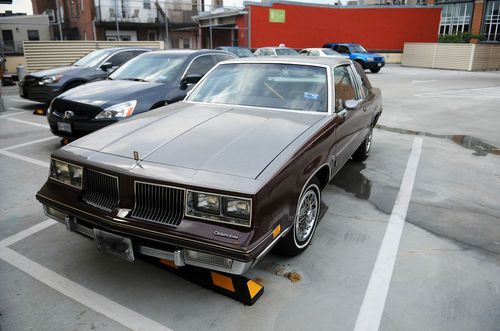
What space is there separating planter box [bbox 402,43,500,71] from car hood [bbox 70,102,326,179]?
2848 centimetres

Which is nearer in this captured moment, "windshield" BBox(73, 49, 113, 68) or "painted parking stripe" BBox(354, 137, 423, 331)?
"painted parking stripe" BBox(354, 137, 423, 331)

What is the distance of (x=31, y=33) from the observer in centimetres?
2775

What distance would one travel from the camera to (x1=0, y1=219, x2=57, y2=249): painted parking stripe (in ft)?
12.2

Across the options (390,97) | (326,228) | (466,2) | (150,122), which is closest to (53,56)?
(390,97)

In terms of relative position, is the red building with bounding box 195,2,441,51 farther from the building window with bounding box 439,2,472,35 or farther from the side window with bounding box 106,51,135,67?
the side window with bounding box 106,51,135,67

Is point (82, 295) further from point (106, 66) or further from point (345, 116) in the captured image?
point (106, 66)

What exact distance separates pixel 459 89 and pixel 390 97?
4.46 meters

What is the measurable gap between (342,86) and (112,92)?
3558 millimetres

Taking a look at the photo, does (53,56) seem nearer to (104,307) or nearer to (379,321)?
(104,307)

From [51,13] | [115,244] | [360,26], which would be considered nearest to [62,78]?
[115,244]

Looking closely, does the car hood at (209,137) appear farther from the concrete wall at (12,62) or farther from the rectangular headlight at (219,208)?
the concrete wall at (12,62)

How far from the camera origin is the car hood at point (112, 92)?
5867mm

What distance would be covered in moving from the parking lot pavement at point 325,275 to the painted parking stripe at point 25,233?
0.06 meters

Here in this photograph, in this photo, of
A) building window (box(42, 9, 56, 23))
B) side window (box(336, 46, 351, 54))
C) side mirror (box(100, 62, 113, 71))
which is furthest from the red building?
side mirror (box(100, 62, 113, 71))
